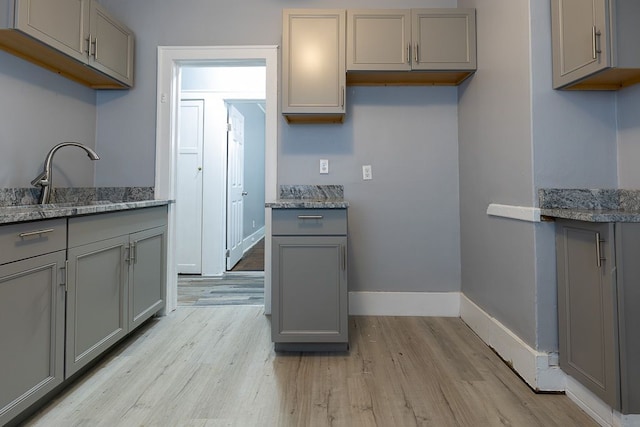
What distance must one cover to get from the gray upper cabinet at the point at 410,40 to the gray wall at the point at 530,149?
253 mm

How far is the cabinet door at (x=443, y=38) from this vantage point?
2.29m

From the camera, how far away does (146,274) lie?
89.6 inches

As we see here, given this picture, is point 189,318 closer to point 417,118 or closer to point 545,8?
point 417,118

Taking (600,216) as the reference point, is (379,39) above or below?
above

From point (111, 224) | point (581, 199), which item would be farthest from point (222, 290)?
point (581, 199)

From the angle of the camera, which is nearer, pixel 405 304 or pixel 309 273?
pixel 309 273

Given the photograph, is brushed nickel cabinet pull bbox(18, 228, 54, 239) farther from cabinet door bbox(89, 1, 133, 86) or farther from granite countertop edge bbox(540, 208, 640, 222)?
granite countertop edge bbox(540, 208, 640, 222)

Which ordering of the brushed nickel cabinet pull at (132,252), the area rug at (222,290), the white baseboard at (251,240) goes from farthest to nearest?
the white baseboard at (251,240) < the area rug at (222,290) < the brushed nickel cabinet pull at (132,252)

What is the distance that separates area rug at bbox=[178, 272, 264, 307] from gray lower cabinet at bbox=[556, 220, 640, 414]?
223 cm

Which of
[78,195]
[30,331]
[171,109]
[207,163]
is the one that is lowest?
[30,331]

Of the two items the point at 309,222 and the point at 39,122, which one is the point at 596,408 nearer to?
→ the point at 309,222

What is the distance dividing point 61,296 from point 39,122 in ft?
4.18

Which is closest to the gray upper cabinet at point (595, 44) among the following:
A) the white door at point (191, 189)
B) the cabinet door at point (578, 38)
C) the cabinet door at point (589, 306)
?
the cabinet door at point (578, 38)

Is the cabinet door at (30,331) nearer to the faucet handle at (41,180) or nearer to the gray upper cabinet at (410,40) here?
the faucet handle at (41,180)
